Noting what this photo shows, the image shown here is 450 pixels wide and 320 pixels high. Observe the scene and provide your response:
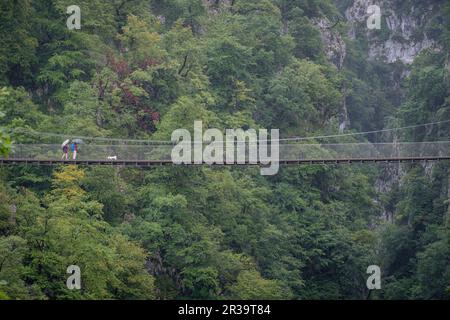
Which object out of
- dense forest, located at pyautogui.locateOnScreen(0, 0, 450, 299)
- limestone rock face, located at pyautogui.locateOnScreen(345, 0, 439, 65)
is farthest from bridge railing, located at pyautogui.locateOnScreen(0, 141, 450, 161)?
limestone rock face, located at pyautogui.locateOnScreen(345, 0, 439, 65)

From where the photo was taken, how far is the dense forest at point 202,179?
30.1 metres

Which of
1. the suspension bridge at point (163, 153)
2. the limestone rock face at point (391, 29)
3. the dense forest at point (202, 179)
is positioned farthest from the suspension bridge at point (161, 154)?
the limestone rock face at point (391, 29)

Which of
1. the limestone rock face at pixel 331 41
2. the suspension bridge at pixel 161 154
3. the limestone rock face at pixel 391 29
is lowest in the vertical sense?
the suspension bridge at pixel 161 154

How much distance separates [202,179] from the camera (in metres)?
34.7

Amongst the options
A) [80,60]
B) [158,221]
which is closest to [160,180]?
[158,221]

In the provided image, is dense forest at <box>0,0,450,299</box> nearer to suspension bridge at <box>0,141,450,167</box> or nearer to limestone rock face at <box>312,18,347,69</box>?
limestone rock face at <box>312,18,347,69</box>

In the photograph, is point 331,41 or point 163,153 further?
point 331,41

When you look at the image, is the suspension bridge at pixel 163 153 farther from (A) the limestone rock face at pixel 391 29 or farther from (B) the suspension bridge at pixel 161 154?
(A) the limestone rock face at pixel 391 29

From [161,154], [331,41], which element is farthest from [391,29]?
[161,154]

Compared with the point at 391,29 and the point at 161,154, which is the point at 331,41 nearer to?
the point at 391,29

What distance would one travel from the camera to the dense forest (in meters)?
30.1

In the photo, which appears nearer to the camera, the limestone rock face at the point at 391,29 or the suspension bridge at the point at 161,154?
the suspension bridge at the point at 161,154

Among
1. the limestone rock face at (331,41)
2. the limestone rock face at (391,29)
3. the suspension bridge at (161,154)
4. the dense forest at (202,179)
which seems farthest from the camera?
the limestone rock face at (391,29)
